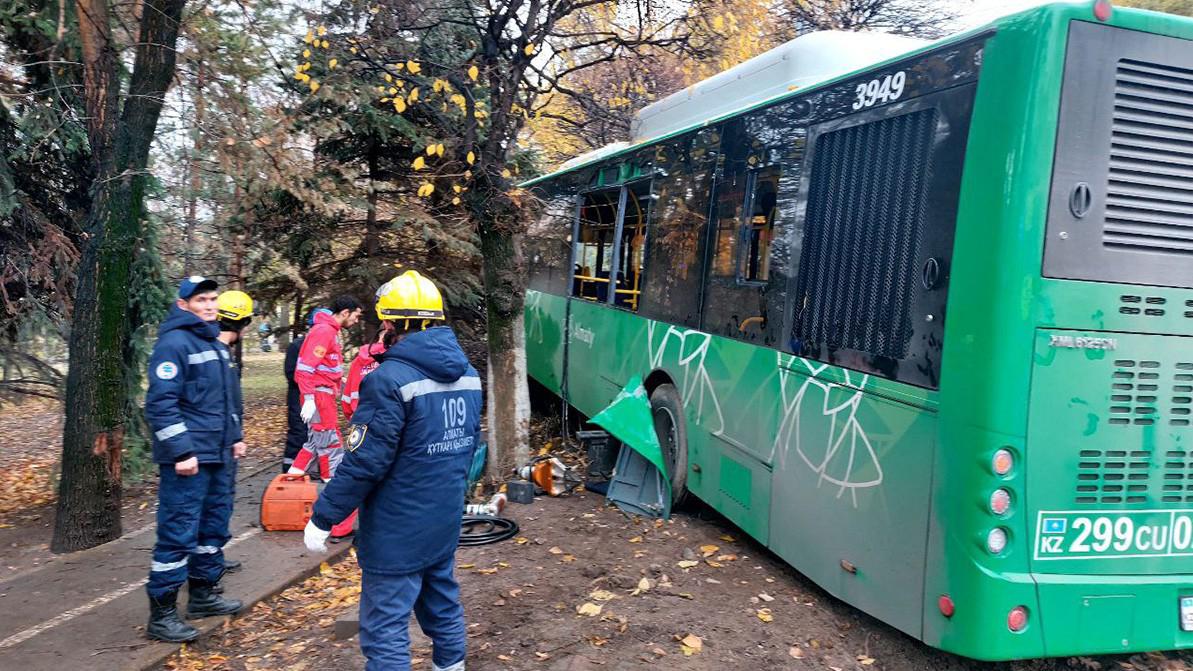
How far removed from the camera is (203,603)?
206 inches

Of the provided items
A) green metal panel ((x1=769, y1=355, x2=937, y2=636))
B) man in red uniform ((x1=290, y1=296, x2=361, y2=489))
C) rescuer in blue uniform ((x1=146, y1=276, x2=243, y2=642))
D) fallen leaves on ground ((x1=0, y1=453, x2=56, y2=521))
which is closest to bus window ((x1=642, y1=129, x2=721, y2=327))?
green metal panel ((x1=769, y1=355, x2=937, y2=636))

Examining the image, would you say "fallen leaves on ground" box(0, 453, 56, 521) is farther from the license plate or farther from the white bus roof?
the license plate

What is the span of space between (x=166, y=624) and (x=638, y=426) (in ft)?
12.2

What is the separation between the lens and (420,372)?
3.64 meters

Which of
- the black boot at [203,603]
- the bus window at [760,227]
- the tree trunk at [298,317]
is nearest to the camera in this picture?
the black boot at [203,603]

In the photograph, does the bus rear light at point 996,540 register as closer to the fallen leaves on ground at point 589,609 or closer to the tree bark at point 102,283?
the fallen leaves on ground at point 589,609

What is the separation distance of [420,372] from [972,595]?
258 cm

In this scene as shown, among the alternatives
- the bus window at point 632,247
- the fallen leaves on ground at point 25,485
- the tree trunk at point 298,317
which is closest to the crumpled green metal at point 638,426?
the bus window at point 632,247

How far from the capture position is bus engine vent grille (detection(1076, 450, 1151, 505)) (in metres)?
3.69

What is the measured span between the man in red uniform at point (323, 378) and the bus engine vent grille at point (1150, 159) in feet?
20.0

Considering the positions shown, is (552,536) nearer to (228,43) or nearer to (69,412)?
(69,412)

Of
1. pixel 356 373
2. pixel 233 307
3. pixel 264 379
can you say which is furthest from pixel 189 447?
pixel 264 379

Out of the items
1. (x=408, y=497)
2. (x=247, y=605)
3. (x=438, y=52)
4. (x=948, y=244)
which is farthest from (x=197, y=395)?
(x=438, y=52)

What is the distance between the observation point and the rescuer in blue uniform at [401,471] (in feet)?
11.6
